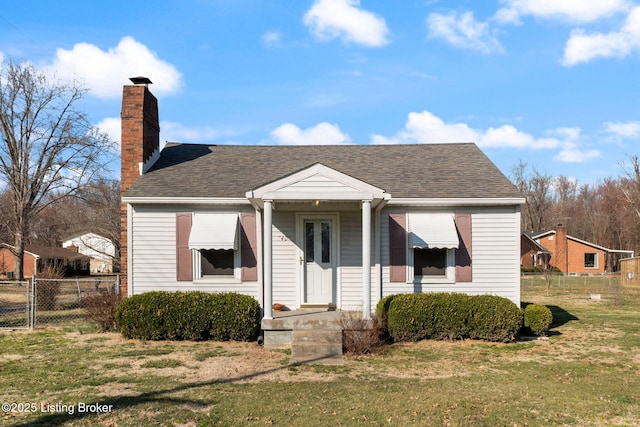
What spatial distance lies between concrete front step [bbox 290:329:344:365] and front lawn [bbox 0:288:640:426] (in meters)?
0.45

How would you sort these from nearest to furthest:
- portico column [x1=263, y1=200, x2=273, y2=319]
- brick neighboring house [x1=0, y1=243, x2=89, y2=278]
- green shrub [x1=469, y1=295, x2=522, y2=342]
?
1. portico column [x1=263, y1=200, x2=273, y2=319]
2. green shrub [x1=469, y1=295, x2=522, y2=342]
3. brick neighboring house [x1=0, y1=243, x2=89, y2=278]

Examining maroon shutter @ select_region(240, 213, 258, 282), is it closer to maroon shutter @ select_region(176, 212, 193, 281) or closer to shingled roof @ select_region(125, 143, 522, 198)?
shingled roof @ select_region(125, 143, 522, 198)

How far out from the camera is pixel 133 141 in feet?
43.4

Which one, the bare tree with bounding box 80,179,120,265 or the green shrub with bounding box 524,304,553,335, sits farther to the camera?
the bare tree with bounding box 80,179,120,265

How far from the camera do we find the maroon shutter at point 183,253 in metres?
12.0

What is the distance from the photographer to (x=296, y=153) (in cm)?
1543

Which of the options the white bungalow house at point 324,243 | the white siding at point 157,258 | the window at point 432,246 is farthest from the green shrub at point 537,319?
the white siding at point 157,258

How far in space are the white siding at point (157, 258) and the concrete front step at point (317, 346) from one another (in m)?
2.34

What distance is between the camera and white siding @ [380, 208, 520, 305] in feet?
39.8

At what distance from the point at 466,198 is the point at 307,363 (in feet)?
19.1

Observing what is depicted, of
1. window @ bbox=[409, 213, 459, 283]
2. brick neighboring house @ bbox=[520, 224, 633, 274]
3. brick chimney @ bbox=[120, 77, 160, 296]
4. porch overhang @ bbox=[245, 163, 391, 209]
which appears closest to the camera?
porch overhang @ bbox=[245, 163, 391, 209]

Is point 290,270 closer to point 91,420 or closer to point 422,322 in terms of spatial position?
point 422,322

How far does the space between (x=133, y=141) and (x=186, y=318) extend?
5.31 m

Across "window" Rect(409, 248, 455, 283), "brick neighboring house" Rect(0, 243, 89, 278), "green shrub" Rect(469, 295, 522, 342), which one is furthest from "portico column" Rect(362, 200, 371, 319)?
"brick neighboring house" Rect(0, 243, 89, 278)
